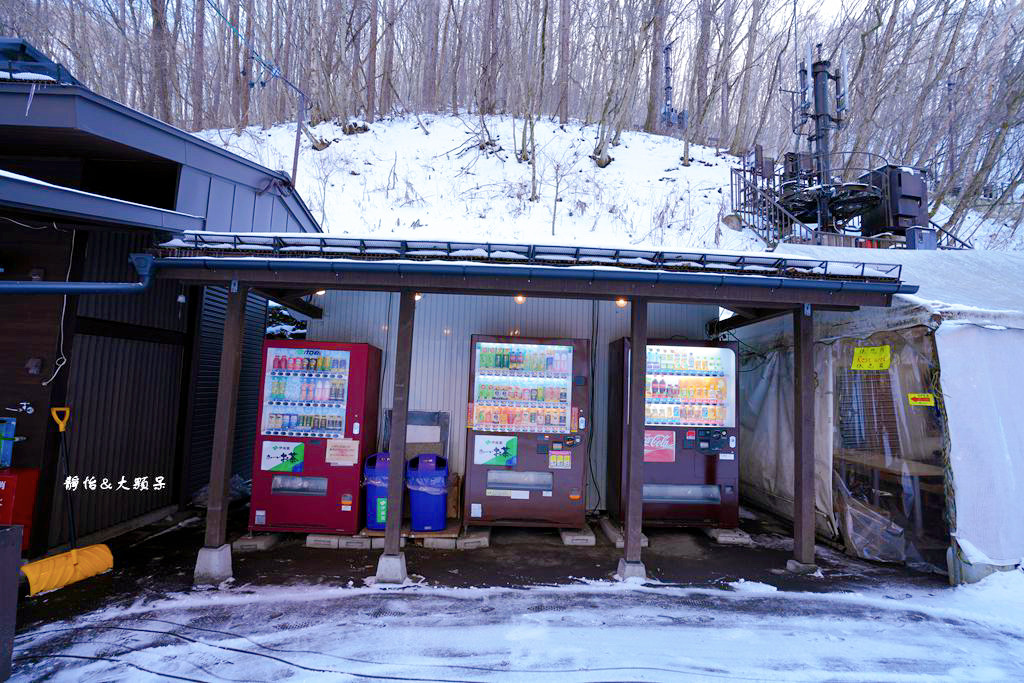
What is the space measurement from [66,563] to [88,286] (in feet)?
7.88

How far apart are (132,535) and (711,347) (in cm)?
688

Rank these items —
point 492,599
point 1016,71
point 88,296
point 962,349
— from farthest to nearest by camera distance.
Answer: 1. point 1016,71
2. point 88,296
3. point 962,349
4. point 492,599

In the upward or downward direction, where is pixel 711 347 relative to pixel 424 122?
A: downward

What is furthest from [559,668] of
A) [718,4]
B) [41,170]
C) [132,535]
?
[718,4]

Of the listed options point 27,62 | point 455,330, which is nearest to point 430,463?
point 455,330

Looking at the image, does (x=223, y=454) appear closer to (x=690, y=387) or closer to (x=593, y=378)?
(x=593, y=378)

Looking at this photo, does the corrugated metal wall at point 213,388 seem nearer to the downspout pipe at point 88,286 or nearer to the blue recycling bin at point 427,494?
the downspout pipe at point 88,286

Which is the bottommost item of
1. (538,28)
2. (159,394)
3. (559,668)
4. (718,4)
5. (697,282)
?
(559,668)

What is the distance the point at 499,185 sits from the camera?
46.9 ft

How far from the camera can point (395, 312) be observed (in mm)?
6414

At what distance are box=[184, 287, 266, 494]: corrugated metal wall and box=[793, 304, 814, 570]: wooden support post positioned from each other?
21.9ft

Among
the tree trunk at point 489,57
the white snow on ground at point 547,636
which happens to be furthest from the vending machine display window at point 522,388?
the tree trunk at point 489,57

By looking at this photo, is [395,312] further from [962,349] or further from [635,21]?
[635,21]

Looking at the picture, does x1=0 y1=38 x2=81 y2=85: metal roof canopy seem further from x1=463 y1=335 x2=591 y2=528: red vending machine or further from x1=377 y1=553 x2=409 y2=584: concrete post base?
x1=377 y1=553 x2=409 y2=584: concrete post base
